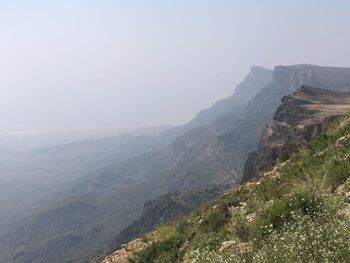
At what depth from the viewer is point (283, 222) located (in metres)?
17.2

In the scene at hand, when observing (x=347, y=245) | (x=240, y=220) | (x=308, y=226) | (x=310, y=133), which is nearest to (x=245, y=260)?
(x=308, y=226)

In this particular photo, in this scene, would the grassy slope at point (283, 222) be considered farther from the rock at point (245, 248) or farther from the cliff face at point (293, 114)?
the cliff face at point (293, 114)

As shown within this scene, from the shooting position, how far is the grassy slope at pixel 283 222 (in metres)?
11.2

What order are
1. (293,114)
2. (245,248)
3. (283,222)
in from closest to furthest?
1. (245,248)
2. (283,222)
3. (293,114)

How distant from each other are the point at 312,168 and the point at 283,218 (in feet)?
18.6

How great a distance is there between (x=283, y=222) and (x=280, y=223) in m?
0.11

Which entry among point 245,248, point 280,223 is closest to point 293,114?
point 280,223

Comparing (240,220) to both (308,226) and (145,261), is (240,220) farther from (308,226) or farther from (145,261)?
(145,261)

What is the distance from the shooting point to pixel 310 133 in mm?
71438

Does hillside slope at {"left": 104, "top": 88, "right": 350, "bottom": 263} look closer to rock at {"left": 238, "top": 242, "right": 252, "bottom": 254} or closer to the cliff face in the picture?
rock at {"left": 238, "top": 242, "right": 252, "bottom": 254}

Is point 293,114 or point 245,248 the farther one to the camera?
point 293,114

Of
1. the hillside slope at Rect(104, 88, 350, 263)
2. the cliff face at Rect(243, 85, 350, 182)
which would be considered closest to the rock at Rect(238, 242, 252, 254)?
the hillside slope at Rect(104, 88, 350, 263)

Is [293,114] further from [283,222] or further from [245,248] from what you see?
[245,248]

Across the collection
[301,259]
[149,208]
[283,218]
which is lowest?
[149,208]
